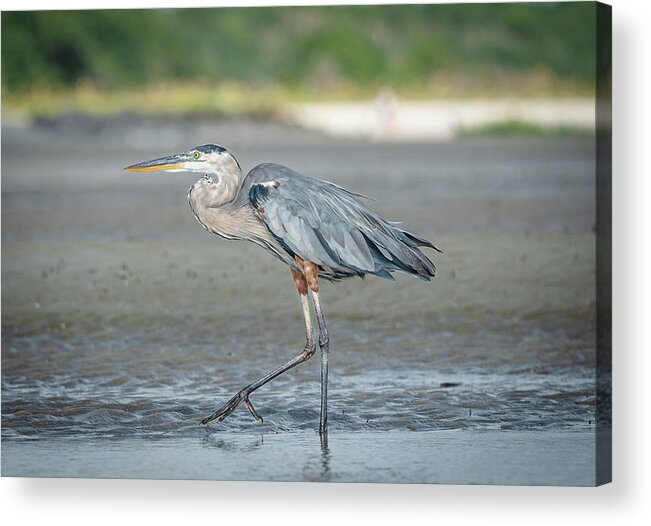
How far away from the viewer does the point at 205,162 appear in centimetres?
897

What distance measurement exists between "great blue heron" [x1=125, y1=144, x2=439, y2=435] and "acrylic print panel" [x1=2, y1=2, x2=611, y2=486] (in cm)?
1

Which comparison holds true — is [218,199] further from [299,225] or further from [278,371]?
[278,371]

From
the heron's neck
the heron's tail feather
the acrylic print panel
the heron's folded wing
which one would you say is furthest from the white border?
the heron's neck

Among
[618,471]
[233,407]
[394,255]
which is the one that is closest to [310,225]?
[394,255]

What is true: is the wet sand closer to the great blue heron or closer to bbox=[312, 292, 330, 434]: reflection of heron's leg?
bbox=[312, 292, 330, 434]: reflection of heron's leg

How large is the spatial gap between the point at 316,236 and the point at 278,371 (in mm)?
700

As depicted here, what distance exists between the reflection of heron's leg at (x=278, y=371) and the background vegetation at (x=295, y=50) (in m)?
1.15

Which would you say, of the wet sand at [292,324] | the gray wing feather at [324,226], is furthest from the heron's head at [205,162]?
the wet sand at [292,324]

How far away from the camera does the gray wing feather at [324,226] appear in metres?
8.72

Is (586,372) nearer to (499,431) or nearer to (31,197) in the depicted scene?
(499,431)

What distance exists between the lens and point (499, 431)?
878 cm

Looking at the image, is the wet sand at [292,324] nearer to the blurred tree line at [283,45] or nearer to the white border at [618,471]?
the white border at [618,471]

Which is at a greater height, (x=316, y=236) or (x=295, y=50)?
(x=295, y=50)

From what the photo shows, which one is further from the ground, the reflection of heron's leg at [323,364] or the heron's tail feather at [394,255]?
the heron's tail feather at [394,255]
